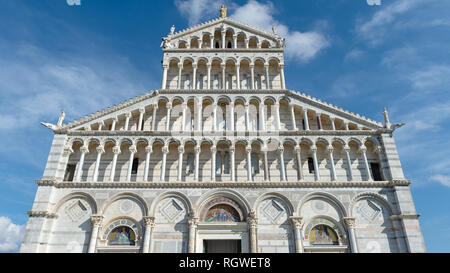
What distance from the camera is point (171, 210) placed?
18094 mm

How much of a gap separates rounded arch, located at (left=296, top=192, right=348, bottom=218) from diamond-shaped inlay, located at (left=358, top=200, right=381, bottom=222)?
111 cm

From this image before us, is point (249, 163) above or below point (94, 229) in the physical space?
above

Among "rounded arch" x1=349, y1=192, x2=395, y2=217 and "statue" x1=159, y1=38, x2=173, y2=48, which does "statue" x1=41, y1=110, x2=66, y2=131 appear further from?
"rounded arch" x1=349, y1=192, x2=395, y2=217

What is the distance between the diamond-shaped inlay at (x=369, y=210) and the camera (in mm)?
17953

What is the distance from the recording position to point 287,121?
2170 cm

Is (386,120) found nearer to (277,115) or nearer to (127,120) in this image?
(277,115)

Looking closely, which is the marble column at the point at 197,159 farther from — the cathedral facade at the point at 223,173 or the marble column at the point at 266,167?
the marble column at the point at 266,167

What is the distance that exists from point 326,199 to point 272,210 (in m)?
3.28

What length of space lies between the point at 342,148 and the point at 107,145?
15233 mm

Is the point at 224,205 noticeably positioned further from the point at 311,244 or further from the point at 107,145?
the point at 107,145

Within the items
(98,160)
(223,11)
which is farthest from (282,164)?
(223,11)

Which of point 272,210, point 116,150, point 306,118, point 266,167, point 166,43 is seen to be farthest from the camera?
point 166,43
